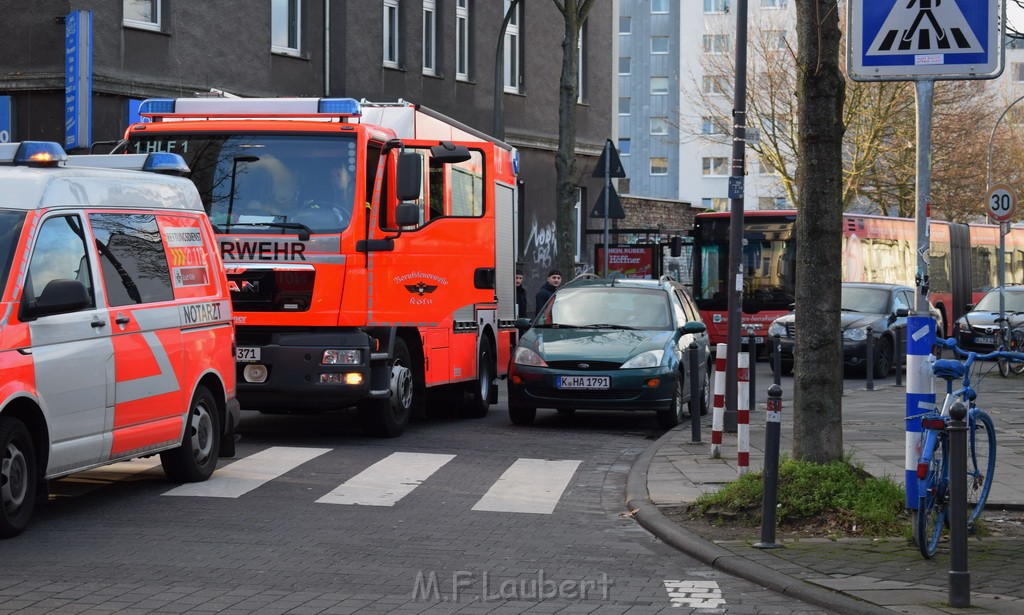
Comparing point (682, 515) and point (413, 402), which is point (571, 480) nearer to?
point (682, 515)

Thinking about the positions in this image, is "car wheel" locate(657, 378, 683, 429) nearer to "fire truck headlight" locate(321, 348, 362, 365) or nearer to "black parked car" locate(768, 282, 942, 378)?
"fire truck headlight" locate(321, 348, 362, 365)

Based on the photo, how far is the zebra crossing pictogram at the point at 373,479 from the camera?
10.1m

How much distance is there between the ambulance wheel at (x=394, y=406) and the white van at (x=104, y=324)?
2.40m

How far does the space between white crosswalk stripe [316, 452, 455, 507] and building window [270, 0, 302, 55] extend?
1586 centimetres

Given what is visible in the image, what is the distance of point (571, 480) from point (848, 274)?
22.3 m

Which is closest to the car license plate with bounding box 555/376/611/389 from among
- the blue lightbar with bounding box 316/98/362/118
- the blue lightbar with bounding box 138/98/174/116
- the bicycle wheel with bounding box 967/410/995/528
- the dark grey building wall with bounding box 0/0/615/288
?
the blue lightbar with bounding box 316/98/362/118

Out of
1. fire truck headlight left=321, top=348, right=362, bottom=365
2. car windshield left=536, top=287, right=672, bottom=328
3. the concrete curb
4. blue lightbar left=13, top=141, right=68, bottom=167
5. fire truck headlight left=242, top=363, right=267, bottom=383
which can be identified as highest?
blue lightbar left=13, top=141, right=68, bottom=167

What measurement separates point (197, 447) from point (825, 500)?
4466 mm

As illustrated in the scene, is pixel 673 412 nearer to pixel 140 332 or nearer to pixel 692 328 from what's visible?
pixel 692 328

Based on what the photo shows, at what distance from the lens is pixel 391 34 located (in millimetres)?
31125

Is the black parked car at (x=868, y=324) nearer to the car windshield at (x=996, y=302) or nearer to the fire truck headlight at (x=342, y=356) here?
the car windshield at (x=996, y=302)

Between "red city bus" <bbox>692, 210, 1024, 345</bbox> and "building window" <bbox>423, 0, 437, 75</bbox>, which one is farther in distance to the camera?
"building window" <bbox>423, 0, 437, 75</bbox>

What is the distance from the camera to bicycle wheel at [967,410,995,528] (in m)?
8.34

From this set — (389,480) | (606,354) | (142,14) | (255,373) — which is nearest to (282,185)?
(255,373)
